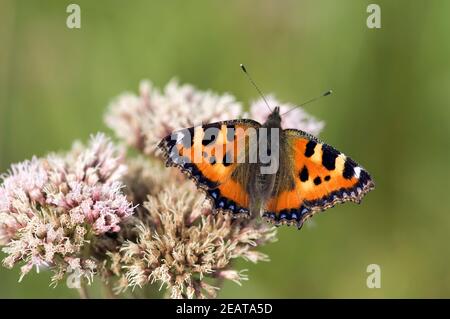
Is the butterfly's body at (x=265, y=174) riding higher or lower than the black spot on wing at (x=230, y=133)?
lower

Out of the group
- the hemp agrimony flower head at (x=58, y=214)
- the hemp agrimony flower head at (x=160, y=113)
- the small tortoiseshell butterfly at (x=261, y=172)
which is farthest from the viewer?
the hemp agrimony flower head at (x=160, y=113)

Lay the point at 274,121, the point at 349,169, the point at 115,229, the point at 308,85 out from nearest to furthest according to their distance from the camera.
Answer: the point at 115,229 < the point at 349,169 < the point at 274,121 < the point at 308,85

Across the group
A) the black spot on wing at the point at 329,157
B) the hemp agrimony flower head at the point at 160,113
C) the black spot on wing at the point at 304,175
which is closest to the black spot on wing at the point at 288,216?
the black spot on wing at the point at 304,175

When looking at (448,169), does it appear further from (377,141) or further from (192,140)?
(192,140)

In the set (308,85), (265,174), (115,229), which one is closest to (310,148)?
(265,174)

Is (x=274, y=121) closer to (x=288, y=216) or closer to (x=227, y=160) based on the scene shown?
(x=227, y=160)

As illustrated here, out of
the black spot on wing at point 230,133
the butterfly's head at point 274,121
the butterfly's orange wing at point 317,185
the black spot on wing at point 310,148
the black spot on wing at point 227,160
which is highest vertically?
the butterfly's head at point 274,121

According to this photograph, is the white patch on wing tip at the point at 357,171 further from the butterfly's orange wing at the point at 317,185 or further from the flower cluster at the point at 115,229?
the flower cluster at the point at 115,229

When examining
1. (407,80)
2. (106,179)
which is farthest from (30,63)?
(407,80)
